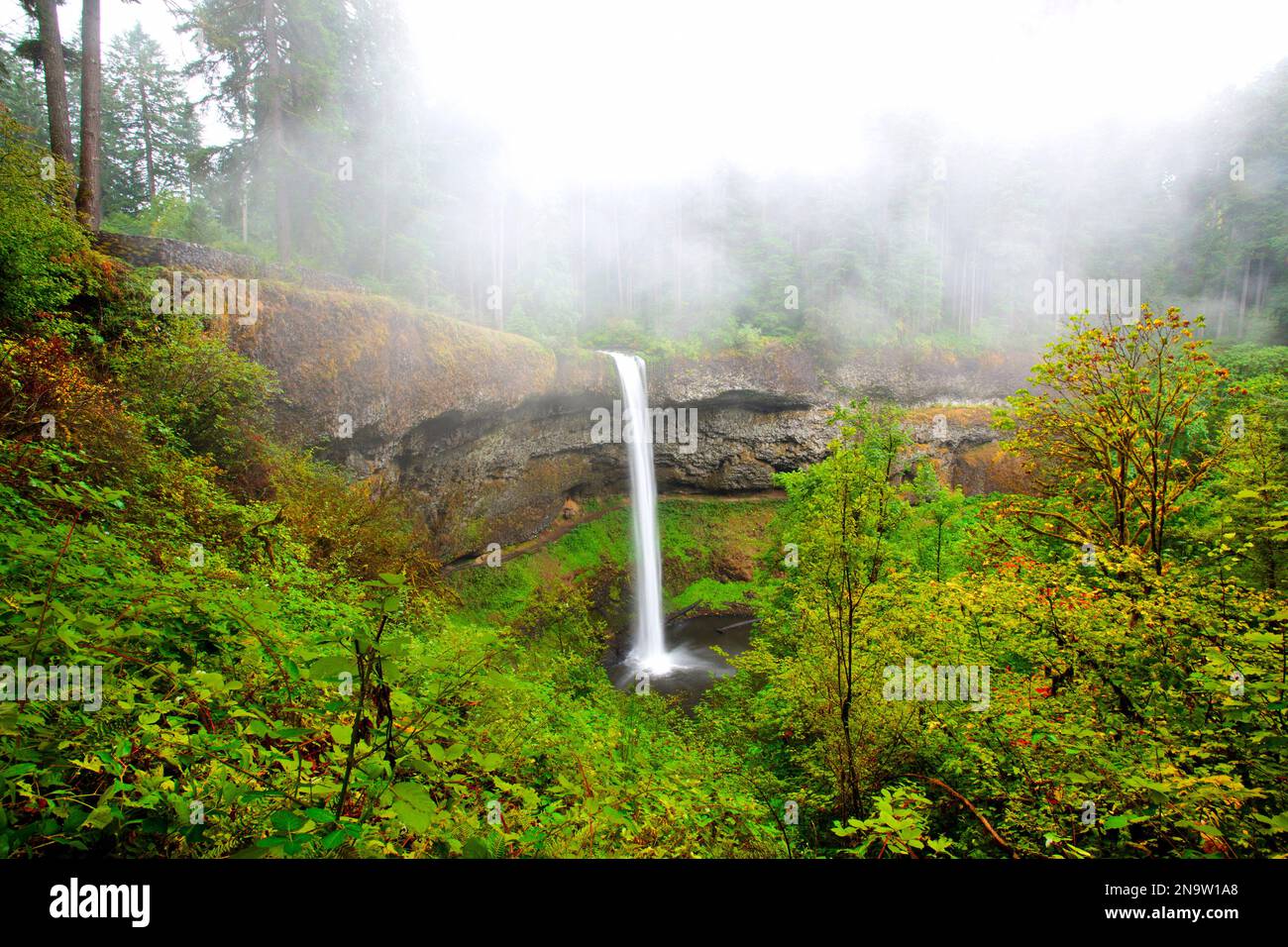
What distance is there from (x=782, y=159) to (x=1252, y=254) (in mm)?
32368

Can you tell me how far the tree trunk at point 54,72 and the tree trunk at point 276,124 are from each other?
302 inches

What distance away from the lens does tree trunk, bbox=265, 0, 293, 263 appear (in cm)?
1912

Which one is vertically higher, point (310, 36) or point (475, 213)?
point (310, 36)

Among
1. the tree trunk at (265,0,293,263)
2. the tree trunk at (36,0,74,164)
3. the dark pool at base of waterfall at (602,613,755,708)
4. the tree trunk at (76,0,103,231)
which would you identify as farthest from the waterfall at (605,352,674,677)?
the tree trunk at (36,0,74,164)

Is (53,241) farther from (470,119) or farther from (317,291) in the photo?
(470,119)

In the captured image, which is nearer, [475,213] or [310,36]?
[310,36]

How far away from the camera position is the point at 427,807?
159 centimetres

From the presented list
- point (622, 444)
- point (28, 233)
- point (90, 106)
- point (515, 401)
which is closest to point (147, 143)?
point (90, 106)

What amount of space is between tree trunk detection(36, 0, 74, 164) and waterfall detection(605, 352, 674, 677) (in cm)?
1556

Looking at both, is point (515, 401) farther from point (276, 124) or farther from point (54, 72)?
point (276, 124)

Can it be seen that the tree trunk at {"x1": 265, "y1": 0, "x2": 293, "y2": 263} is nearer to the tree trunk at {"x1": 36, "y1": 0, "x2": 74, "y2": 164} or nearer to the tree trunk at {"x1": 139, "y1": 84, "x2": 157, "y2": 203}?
the tree trunk at {"x1": 36, "y1": 0, "x2": 74, "y2": 164}

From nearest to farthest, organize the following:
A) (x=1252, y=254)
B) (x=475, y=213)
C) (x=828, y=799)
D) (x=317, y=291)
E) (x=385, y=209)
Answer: (x=828, y=799), (x=317, y=291), (x=385, y=209), (x=475, y=213), (x=1252, y=254)

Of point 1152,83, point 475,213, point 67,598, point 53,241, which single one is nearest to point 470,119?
point 475,213

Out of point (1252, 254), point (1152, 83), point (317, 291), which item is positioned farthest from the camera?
point (1152, 83)
